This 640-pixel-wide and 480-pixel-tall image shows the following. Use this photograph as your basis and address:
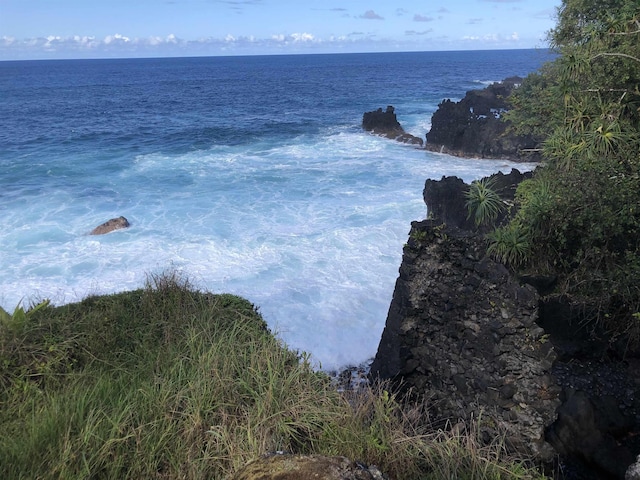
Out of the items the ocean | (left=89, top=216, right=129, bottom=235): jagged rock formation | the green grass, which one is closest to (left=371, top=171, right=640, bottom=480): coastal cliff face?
the ocean

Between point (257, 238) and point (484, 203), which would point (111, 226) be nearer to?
point (257, 238)

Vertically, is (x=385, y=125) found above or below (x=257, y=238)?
above

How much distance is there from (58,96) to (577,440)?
7673 centimetres

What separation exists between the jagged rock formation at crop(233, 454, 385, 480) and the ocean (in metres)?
5.98

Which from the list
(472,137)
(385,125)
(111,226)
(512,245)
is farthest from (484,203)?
(385,125)

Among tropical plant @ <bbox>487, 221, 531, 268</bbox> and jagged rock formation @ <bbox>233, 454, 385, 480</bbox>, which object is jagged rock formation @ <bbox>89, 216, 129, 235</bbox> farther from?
jagged rock formation @ <bbox>233, 454, 385, 480</bbox>

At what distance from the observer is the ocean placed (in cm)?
1444

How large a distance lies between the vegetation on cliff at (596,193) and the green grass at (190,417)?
695 centimetres

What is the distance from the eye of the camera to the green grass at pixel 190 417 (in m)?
4.09

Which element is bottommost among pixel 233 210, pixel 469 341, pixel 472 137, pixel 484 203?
pixel 233 210

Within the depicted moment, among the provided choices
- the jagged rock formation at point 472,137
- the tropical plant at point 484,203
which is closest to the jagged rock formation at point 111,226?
the tropical plant at point 484,203

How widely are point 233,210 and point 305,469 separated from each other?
62.8 feet

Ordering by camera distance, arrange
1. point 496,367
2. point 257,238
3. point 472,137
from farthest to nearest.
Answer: point 472,137, point 257,238, point 496,367

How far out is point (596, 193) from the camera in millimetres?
10836
